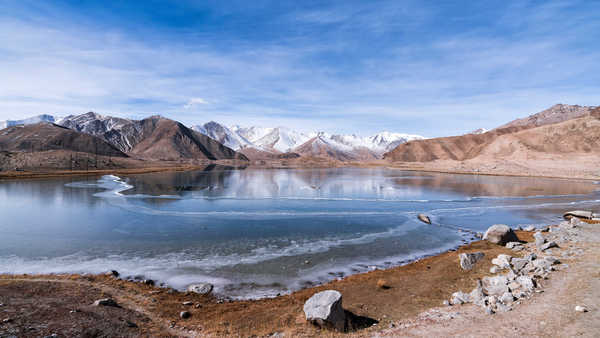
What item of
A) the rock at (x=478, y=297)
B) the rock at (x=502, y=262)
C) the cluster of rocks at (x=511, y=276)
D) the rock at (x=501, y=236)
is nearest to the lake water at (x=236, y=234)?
the rock at (x=501, y=236)

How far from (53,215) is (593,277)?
39468 mm

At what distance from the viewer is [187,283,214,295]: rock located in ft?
45.4

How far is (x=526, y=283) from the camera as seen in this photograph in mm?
11406

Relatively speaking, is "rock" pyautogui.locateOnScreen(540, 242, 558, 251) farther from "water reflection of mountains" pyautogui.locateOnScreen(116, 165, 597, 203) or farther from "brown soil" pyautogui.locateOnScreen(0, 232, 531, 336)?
"water reflection of mountains" pyautogui.locateOnScreen(116, 165, 597, 203)

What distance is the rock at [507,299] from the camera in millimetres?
10477

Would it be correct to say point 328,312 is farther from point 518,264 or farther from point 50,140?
point 50,140

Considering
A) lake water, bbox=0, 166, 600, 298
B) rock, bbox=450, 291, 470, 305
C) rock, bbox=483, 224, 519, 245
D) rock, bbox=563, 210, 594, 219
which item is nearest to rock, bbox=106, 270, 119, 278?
lake water, bbox=0, 166, 600, 298

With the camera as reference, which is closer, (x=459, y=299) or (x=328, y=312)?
(x=328, y=312)

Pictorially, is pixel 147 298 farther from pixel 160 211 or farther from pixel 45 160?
pixel 45 160

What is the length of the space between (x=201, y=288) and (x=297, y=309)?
16.7 ft

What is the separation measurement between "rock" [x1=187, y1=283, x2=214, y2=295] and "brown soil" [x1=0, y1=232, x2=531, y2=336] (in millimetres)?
483

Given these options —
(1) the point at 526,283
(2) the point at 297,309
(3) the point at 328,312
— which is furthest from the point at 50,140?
(1) the point at 526,283

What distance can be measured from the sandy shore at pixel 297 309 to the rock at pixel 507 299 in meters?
0.43

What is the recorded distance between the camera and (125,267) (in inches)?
662
